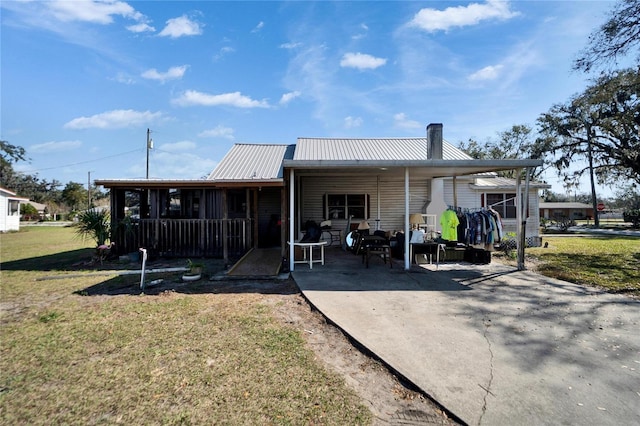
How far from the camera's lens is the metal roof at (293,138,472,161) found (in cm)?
1314

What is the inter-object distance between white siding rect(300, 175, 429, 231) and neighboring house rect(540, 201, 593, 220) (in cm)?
4654

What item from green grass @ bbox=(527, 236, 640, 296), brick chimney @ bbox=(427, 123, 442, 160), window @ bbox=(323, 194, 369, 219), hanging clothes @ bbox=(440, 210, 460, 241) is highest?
brick chimney @ bbox=(427, 123, 442, 160)

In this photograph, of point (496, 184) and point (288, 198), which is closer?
point (288, 198)

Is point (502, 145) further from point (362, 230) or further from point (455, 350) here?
point (455, 350)

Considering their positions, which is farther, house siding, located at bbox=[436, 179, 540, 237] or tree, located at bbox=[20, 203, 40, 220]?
tree, located at bbox=[20, 203, 40, 220]

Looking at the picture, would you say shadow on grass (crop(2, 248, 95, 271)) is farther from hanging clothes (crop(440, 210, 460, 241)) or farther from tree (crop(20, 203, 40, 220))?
tree (crop(20, 203, 40, 220))

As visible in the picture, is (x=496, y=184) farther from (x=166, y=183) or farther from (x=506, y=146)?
(x=506, y=146)

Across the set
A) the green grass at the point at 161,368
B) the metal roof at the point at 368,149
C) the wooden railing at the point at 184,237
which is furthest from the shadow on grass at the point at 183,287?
the metal roof at the point at 368,149

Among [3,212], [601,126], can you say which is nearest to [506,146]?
[601,126]

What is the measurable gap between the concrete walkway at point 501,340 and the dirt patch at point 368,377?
4.4 inches

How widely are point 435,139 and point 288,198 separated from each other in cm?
533

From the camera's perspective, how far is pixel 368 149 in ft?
47.3

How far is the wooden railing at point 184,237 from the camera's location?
1018 cm

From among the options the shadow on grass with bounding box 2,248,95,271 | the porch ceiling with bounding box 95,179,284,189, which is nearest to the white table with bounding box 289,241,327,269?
the porch ceiling with bounding box 95,179,284,189
